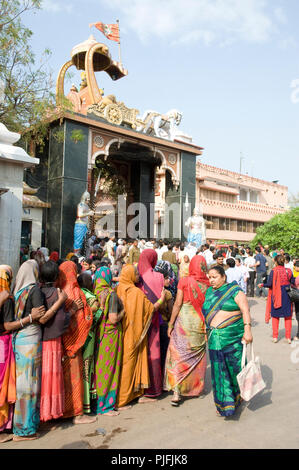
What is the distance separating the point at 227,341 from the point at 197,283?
838 millimetres

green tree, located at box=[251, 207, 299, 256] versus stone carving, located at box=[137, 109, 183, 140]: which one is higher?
stone carving, located at box=[137, 109, 183, 140]

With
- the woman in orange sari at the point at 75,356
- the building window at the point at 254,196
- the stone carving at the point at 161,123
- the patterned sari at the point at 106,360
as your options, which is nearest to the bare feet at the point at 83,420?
the woman in orange sari at the point at 75,356

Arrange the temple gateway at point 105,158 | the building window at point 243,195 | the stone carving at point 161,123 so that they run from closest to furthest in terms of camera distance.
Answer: the temple gateway at point 105,158
the stone carving at point 161,123
the building window at point 243,195

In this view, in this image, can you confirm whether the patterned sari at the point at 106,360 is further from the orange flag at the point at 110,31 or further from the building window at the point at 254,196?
the building window at the point at 254,196

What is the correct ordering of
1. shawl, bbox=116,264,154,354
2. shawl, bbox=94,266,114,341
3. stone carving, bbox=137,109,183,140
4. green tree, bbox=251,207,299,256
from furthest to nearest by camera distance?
green tree, bbox=251,207,299,256 → stone carving, bbox=137,109,183,140 → shawl, bbox=116,264,154,354 → shawl, bbox=94,266,114,341

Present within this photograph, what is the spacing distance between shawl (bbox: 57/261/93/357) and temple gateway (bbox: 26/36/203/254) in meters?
7.51

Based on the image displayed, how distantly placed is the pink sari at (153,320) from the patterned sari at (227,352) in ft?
2.05

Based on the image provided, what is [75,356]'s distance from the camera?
3045 mm

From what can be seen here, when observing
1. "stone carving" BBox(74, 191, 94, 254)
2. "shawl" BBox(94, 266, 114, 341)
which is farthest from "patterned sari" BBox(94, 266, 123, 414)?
"stone carving" BBox(74, 191, 94, 254)

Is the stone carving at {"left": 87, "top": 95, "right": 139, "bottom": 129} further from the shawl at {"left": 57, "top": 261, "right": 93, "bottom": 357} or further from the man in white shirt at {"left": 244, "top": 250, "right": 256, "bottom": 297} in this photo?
the shawl at {"left": 57, "top": 261, "right": 93, "bottom": 357}

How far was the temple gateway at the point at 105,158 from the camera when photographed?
1298 centimetres

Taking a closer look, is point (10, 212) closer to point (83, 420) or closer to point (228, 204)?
point (83, 420)

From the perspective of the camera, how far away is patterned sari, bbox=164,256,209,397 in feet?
11.5

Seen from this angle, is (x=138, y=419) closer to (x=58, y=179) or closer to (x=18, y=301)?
(x=18, y=301)
